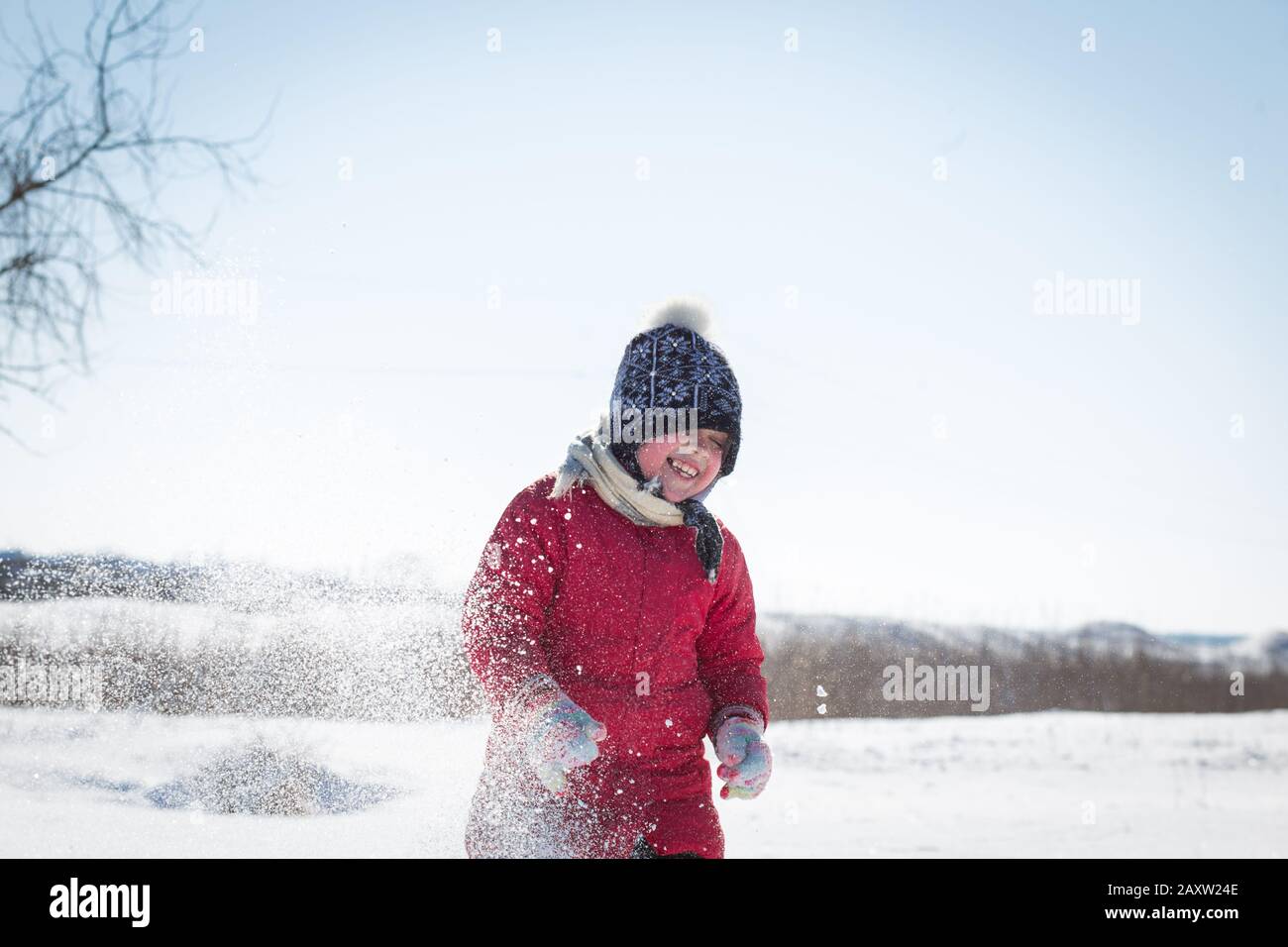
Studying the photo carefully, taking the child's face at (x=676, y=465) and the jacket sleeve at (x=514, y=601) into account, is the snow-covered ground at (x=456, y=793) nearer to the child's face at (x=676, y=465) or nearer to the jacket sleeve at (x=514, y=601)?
the jacket sleeve at (x=514, y=601)

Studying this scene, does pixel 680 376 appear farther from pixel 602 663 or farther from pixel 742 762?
pixel 742 762

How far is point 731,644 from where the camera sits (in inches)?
94.0

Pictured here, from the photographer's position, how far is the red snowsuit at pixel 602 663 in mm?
1982

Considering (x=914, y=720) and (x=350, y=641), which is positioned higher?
(x=350, y=641)

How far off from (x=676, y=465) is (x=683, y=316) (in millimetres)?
491

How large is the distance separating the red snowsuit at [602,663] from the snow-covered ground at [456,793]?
637mm
